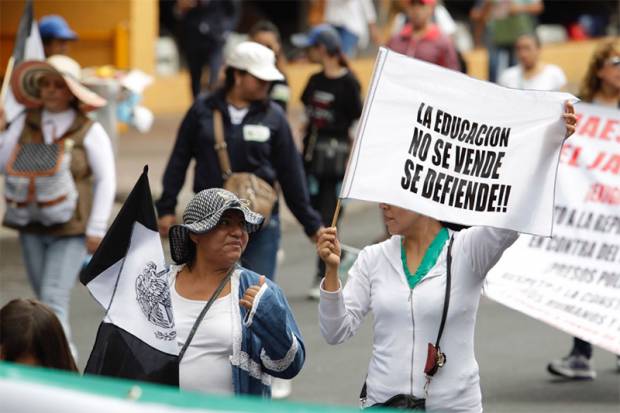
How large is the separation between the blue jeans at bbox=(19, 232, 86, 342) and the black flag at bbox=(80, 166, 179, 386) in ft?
11.1

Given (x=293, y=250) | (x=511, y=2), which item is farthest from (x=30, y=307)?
(x=511, y=2)

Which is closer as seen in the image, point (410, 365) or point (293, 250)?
point (410, 365)

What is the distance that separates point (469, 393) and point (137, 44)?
14.6m

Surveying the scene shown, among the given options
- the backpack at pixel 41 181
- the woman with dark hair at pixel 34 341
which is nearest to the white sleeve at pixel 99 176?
the backpack at pixel 41 181

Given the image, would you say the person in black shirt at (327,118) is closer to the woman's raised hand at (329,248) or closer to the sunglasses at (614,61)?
the sunglasses at (614,61)

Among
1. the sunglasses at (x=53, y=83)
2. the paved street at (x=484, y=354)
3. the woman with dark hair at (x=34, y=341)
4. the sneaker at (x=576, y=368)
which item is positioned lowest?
the paved street at (x=484, y=354)

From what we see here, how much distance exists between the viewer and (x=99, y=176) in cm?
878

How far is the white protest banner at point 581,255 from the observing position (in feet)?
25.9

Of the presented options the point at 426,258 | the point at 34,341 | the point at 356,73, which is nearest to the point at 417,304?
the point at 426,258

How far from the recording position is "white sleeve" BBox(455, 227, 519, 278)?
564cm

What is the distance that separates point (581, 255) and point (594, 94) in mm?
1346

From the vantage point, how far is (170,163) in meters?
8.62

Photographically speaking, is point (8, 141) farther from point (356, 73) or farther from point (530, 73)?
point (356, 73)

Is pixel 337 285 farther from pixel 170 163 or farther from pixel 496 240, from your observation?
pixel 170 163
